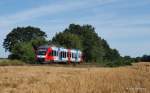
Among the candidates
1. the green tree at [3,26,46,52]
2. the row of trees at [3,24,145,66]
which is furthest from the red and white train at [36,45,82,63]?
the green tree at [3,26,46,52]

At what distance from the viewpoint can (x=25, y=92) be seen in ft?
58.6

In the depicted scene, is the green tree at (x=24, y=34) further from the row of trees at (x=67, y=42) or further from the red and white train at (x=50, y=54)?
the red and white train at (x=50, y=54)

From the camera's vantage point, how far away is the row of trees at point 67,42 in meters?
79.0

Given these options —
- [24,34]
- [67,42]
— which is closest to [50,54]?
[67,42]

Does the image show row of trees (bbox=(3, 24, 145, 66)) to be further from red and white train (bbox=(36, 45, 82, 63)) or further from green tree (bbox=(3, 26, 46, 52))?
red and white train (bbox=(36, 45, 82, 63))

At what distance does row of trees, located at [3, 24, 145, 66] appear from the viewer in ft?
259

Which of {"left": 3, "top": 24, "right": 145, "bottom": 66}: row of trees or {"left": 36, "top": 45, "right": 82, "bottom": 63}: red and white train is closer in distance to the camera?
{"left": 36, "top": 45, "right": 82, "bottom": 63}: red and white train

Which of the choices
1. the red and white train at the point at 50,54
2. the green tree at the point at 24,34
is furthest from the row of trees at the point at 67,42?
the red and white train at the point at 50,54


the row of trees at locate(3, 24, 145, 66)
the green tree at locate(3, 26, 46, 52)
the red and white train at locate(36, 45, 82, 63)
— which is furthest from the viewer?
the green tree at locate(3, 26, 46, 52)

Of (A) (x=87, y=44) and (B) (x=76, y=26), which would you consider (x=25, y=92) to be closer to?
(A) (x=87, y=44)

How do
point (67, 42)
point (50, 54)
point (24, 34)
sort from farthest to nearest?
point (24, 34)
point (67, 42)
point (50, 54)

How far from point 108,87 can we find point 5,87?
5084 mm

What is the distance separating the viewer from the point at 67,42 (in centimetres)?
10481

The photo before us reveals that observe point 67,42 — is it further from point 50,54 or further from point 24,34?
point 50,54
